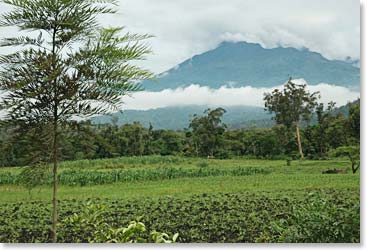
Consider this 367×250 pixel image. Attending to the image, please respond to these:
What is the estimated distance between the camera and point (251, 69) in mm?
3270

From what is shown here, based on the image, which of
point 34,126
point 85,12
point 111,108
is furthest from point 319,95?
point 34,126

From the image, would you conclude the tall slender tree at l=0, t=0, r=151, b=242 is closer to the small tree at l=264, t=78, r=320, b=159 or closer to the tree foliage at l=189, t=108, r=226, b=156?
the tree foliage at l=189, t=108, r=226, b=156

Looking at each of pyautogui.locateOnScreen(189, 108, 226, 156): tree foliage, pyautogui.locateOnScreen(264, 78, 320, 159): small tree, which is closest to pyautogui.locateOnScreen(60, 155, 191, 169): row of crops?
pyautogui.locateOnScreen(189, 108, 226, 156): tree foliage

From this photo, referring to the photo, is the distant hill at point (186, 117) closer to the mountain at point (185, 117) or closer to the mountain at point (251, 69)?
the mountain at point (185, 117)

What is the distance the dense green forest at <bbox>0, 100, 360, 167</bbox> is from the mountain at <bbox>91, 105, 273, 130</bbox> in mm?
35

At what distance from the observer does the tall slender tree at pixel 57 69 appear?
2.88 meters

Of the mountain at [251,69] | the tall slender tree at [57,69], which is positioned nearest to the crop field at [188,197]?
the tall slender tree at [57,69]

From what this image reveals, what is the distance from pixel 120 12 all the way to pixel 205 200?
1204 mm

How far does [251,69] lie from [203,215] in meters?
0.93

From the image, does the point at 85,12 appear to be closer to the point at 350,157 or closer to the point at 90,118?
the point at 90,118

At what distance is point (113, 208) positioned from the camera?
122 inches

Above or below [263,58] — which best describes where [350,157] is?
below

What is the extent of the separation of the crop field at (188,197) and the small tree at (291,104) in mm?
245

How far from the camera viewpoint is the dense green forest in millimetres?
2967
